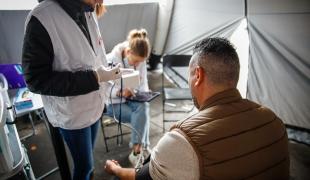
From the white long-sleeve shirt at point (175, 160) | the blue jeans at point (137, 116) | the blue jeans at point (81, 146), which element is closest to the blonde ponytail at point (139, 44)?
the blue jeans at point (137, 116)

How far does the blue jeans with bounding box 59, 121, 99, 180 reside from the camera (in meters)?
1.24

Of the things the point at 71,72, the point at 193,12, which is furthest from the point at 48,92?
the point at 193,12

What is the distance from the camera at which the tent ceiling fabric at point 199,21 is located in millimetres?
2807

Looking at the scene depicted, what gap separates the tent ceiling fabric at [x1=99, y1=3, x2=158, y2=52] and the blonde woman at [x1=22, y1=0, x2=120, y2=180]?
262cm

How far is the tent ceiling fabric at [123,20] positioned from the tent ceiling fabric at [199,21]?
0.40m

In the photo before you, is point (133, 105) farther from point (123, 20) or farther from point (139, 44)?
point (123, 20)

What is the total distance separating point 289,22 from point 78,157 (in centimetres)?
208

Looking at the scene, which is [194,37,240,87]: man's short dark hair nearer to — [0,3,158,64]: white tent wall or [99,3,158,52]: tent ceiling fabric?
[0,3,158,64]: white tent wall

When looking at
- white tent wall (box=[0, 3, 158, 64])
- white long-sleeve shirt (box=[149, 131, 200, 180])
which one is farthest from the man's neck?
white tent wall (box=[0, 3, 158, 64])

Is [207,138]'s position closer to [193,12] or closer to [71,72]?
[71,72]

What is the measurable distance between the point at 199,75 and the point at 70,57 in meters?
0.60

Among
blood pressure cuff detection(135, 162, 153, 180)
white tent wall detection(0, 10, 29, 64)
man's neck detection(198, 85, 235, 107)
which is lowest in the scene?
blood pressure cuff detection(135, 162, 153, 180)

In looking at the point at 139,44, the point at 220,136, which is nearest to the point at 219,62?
the point at 220,136

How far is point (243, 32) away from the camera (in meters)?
2.62
